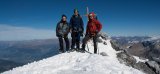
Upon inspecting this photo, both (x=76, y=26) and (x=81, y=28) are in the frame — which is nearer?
(x=76, y=26)

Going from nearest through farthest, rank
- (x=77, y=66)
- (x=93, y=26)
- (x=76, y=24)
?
(x=77, y=66) → (x=93, y=26) → (x=76, y=24)

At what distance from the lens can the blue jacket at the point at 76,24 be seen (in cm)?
2288

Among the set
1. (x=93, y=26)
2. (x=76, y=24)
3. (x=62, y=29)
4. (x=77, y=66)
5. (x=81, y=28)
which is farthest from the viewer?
(x=62, y=29)

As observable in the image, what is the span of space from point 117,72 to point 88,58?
4.07 meters

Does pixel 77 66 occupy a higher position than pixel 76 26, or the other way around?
pixel 76 26

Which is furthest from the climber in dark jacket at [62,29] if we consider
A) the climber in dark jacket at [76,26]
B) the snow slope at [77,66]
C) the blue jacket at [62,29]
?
the snow slope at [77,66]

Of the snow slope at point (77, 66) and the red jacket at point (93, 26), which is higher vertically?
the red jacket at point (93, 26)

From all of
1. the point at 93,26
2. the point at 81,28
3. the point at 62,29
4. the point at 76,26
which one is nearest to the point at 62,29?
the point at 62,29

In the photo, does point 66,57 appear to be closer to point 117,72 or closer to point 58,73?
point 58,73

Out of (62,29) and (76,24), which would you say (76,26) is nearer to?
(76,24)

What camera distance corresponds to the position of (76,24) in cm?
2291

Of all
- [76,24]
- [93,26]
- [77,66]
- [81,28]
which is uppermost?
[76,24]

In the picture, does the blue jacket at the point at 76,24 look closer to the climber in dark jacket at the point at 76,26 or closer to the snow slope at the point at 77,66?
the climber in dark jacket at the point at 76,26

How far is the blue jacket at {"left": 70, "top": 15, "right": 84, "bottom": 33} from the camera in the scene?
22.9 m
